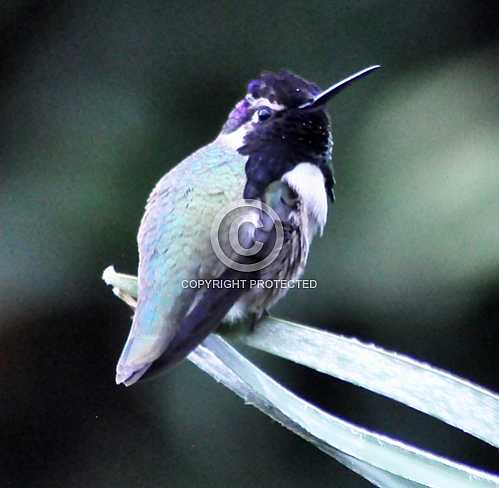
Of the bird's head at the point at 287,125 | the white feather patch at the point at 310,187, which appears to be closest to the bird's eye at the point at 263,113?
the bird's head at the point at 287,125

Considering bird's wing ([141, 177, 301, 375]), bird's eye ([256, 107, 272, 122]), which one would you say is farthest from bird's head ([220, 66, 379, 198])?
bird's wing ([141, 177, 301, 375])

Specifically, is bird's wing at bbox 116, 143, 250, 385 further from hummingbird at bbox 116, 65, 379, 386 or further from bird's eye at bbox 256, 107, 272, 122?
bird's eye at bbox 256, 107, 272, 122

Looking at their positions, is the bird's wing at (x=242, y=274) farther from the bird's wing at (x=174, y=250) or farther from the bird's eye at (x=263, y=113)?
the bird's eye at (x=263, y=113)

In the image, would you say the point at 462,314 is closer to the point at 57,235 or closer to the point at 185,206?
the point at 185,206

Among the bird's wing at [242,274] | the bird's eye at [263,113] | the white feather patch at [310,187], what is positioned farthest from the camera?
the bird's eye at [263,113]

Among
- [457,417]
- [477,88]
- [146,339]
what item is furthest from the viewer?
[477,88]

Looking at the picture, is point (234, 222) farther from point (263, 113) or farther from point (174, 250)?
point (263, 113)

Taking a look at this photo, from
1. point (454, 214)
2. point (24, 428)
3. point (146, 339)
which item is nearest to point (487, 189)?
point (454, 214)

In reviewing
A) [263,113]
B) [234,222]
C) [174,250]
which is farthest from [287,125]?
[174,250]
